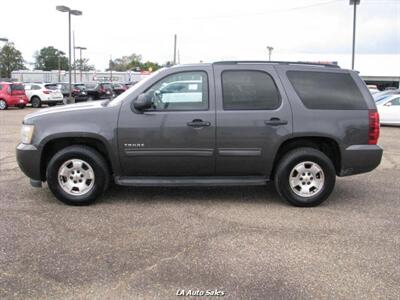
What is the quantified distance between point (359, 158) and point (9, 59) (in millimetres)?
110330

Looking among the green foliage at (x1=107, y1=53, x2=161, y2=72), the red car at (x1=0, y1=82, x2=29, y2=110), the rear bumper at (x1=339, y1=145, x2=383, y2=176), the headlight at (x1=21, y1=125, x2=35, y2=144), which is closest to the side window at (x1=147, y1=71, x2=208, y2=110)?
the headlight at (x1=21, y1=125, x2=35, y2=144)

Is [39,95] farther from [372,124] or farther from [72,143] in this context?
[372,124]

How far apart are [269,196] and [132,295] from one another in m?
3.23

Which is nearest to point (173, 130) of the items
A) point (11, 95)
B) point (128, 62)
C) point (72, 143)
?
point (72, 143)

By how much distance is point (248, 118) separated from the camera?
5.48m

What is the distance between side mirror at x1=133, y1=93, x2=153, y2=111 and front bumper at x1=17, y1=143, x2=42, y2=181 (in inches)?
53.7

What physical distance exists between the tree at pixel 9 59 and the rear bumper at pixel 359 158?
106331 mm

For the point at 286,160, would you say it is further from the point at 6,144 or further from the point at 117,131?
the point at 6,144

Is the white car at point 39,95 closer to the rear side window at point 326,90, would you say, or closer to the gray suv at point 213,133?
the gray suv at point 213,133

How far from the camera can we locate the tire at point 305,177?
18.4ft

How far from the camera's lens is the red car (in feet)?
80.8

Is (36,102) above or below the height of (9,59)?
below

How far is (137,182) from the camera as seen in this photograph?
18.2 ft

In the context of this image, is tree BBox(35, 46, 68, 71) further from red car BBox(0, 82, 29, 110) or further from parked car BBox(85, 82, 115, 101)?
red car BBox(0, 82, 29, 110)
